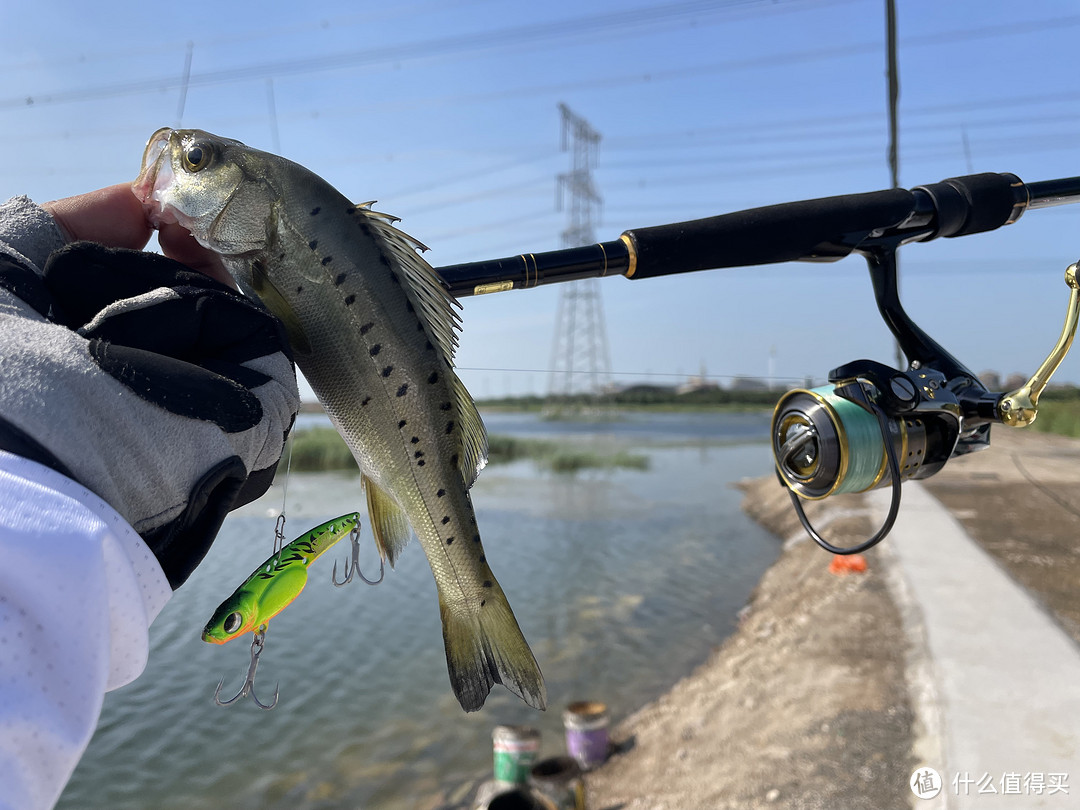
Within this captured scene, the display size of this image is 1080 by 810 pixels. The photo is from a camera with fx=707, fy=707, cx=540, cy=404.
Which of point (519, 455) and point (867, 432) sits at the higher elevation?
point (867, 432)

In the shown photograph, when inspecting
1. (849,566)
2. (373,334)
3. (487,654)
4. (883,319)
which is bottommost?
(849,566)

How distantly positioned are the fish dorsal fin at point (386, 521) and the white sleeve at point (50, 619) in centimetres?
66

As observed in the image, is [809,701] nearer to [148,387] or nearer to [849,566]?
[849,566]

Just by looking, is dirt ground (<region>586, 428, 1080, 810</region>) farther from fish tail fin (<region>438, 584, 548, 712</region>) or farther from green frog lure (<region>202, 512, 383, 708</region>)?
green frog lure (<region>202, 512, 383, 708</region>)

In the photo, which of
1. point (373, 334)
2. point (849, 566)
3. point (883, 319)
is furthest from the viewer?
point (849, 566)

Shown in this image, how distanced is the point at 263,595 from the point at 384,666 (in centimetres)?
920

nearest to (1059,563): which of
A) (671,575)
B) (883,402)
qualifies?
(671,575)

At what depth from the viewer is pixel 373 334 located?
1.38 metres

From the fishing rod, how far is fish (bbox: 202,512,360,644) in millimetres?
931

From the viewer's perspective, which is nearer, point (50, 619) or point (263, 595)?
point (50, 619)

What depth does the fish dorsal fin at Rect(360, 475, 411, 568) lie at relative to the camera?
154 centimetres

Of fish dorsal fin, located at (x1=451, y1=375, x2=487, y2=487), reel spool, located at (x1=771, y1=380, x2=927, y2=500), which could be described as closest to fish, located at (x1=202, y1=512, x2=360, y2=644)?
fish dorsal fin, located at (x1=451, y1=375, x2=487, y2=487)

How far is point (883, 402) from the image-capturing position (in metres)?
2.07

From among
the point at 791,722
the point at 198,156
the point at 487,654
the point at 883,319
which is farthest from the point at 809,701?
the point at 198,156
